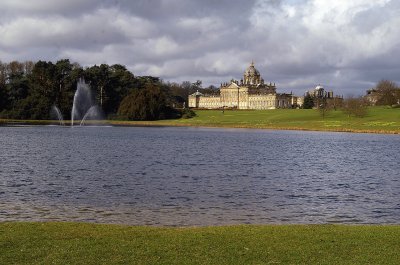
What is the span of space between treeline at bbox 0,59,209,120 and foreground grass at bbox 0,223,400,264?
370 ft

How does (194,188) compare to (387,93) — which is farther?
(387,93)

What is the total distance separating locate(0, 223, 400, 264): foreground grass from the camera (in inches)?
409

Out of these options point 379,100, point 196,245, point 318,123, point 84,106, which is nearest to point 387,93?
point 379,100

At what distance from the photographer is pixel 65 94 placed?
122 meters

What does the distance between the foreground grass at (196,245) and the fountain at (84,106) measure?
11418 centimetres

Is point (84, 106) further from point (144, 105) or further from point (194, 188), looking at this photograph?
point (194, 188)

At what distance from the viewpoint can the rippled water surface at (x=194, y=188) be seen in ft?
57.7

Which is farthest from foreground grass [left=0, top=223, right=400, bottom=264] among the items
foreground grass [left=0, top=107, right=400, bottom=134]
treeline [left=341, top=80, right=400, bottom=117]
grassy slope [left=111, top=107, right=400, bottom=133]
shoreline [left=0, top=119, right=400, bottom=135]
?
treeline [left=341, top=80, right=400, bottom=117]

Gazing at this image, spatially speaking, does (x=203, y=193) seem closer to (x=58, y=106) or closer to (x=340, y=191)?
(x=340, y=191)

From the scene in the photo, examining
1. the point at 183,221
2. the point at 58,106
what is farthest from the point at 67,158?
the point at 58,106

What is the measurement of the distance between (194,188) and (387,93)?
158385 millimetres

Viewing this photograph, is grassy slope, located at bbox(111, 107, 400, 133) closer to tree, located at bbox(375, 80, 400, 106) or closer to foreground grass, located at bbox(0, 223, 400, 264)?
tree, located at bbox(375, 80, 400, 106)

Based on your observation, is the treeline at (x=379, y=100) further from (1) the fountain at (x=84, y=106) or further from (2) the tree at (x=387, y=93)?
(1) the fountain at (x=84, y=106)

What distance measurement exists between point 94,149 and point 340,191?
2772 cm
